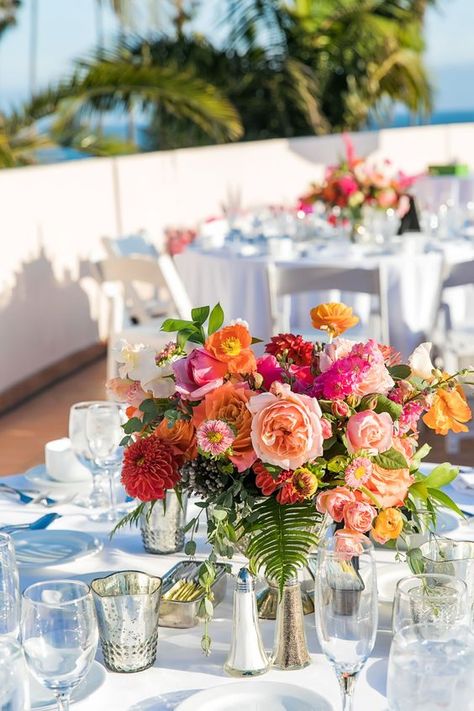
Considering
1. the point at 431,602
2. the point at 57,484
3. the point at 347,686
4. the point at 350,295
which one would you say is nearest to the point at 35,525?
the point at 57,484

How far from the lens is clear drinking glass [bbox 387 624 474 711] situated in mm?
1124

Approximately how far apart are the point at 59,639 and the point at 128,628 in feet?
0.77

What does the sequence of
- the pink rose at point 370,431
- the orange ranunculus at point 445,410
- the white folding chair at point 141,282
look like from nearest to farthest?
the pink rose at point 370,431, the orange ranunculus at point 445,410, the white folding chair at point 141,282

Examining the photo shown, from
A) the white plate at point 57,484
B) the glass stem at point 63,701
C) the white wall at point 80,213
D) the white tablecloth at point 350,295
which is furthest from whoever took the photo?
the white wall at point 80,213

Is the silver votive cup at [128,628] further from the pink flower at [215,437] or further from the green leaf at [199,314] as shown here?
the green leaf at [199,314]

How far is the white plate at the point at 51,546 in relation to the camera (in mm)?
1921

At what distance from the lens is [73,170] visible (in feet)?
22.9

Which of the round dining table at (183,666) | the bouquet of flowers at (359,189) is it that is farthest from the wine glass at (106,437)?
the bouquet of flowers at (359,189)

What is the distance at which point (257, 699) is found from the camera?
1454 mm

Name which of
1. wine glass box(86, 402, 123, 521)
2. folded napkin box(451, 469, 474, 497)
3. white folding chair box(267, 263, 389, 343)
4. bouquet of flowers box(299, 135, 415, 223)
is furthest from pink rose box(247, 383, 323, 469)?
bouquet of flowers box(299, 135, 415, 223)

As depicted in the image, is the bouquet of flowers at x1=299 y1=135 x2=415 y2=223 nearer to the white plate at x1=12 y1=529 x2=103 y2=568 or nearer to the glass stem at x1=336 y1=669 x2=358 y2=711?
the white plate at x1=12 y1=529 x2=103 y2=568

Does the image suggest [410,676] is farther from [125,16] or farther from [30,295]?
[125,16]

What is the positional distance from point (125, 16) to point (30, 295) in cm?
455

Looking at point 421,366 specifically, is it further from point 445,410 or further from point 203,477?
point 203,477
